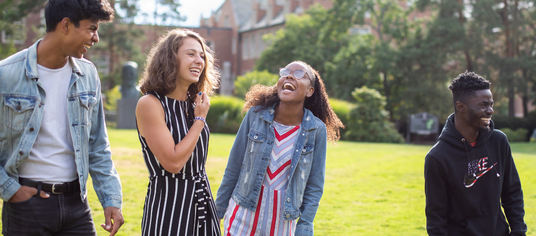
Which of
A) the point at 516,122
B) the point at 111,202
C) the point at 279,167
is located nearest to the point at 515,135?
the point at 516,122

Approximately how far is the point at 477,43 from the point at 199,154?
29693 mm

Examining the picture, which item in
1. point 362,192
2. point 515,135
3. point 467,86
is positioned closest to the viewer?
point 467,86

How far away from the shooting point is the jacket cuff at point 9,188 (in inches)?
97.4

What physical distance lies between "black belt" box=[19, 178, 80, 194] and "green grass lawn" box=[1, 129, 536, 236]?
188cm

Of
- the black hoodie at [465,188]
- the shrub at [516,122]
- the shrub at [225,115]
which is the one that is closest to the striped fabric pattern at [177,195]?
the black hoodie at [465,188]

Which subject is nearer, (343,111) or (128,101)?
(343,111)

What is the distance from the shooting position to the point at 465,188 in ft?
10.3

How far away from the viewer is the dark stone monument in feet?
86.5

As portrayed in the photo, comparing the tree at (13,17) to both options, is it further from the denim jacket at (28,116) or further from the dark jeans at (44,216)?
the dark jeans at (44,216)

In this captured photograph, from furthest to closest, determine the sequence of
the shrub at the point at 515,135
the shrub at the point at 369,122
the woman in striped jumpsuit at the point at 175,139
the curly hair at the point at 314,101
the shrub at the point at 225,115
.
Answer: the shrub at the point at 225,115 → the shrub at the point at 515,135 → the shrub at the point at 369,122 → the curly hair at the point at 314,101 → the woman in striped jumpsuit at the point at 175,139

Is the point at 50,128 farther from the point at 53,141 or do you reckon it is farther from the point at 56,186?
the point at 56,186

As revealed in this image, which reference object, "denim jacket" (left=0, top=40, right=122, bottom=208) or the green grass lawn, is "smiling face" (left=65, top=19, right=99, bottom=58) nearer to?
"denim jacket" (left=0, top=40, right=122, bottom=208)

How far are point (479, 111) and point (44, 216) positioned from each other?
8.80 ft

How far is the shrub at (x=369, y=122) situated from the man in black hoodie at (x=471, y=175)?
62.6 ft
